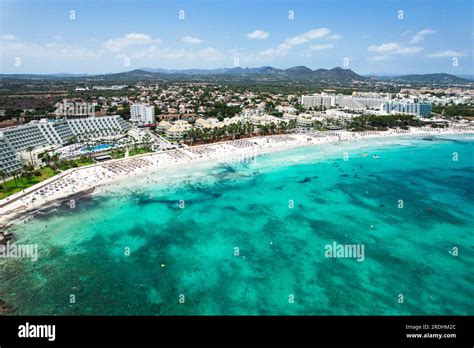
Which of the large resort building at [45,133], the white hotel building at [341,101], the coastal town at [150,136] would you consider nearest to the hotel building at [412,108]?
the coastal town at [150,136]

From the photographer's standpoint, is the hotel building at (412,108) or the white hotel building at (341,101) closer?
the hotel building at (412,108)

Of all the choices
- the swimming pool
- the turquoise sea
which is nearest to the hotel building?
the turquoise sea

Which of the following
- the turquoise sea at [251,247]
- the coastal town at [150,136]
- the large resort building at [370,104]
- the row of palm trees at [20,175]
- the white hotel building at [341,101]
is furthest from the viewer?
the white hotel building at [341,101]

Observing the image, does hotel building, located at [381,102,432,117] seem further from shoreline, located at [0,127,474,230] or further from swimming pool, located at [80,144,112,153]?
swimming pool, located at [80,144,112,153]

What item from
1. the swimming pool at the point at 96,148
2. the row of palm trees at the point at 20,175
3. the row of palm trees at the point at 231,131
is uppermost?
the row of palm trees at the point at 231,131

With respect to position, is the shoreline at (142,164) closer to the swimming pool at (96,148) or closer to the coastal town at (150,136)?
the coastal town at (150,136)

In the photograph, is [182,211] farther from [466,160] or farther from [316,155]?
[466,160]
